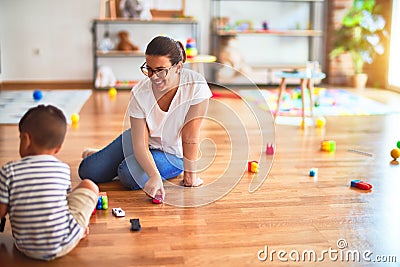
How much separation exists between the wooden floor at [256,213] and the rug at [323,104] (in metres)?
0.92

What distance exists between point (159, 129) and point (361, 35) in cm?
398

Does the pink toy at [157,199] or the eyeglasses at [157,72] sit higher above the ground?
the eyeglasses at [157,72]

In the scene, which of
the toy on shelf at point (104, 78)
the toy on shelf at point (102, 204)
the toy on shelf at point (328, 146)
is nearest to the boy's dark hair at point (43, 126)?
the toy on shelf at point (102, 204)

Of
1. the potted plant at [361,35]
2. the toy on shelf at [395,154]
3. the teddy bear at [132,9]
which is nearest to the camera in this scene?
the toy on shelf at [395,154]

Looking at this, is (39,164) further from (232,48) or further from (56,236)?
(232,48)

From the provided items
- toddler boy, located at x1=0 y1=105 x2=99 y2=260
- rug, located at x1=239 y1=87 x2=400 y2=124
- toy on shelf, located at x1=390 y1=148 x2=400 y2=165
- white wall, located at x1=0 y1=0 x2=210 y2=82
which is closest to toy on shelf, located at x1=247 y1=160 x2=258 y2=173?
toy on shelf, located at x1=390 y1=148 x2=400 y2=165

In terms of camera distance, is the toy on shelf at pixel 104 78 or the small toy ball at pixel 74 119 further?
the toy on shelf at pixel 104 78


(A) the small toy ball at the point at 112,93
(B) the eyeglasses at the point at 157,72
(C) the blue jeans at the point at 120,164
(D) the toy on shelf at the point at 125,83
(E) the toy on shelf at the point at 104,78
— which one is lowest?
(C) the blue jeans at the point at 120,164

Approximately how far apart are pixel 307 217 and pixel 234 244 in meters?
0.38

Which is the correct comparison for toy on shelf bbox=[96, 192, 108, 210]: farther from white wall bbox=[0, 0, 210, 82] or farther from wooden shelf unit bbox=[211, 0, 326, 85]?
white wall bbox=[0, 0, 210, 82]

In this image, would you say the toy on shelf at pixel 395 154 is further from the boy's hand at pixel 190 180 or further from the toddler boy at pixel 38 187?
the toddler boy at pixel 38 187

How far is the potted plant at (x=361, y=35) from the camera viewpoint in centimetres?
570

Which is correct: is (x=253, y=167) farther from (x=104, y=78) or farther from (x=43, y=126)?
(x=104, y=78)

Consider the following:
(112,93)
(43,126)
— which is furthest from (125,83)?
(43,126)
